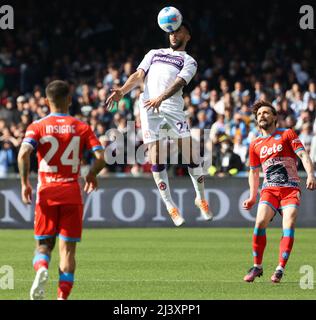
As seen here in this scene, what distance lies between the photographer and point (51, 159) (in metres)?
10.5

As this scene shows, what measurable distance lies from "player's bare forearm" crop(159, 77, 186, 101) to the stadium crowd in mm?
8422

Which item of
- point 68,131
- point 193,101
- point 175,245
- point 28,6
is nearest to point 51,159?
point 68,131

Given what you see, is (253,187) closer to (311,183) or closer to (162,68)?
(311,183)

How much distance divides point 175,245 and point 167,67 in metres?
5.55

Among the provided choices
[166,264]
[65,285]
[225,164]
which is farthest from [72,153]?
[225,164]

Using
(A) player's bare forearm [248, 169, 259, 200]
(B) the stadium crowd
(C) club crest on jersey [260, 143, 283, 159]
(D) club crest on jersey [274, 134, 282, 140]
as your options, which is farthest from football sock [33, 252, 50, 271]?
(B) the stadium crowd

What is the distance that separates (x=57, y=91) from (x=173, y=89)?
12.7ft

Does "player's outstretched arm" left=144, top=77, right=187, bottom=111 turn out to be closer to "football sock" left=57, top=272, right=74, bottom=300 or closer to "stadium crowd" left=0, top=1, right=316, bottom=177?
"football sock" left=57, top=272, right=74, bottom=300

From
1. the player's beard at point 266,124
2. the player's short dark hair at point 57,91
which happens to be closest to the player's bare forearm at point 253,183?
the player's beard at point 266,124

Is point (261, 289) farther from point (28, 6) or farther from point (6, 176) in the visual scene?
point (28, 6)

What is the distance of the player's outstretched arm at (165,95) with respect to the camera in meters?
13.9

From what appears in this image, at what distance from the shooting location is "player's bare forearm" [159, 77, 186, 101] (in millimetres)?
13945

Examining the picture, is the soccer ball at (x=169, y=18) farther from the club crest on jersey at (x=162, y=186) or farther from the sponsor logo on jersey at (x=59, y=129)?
the sponsor logo on jersey at (x=59, y=129)

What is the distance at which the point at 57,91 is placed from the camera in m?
10.4
